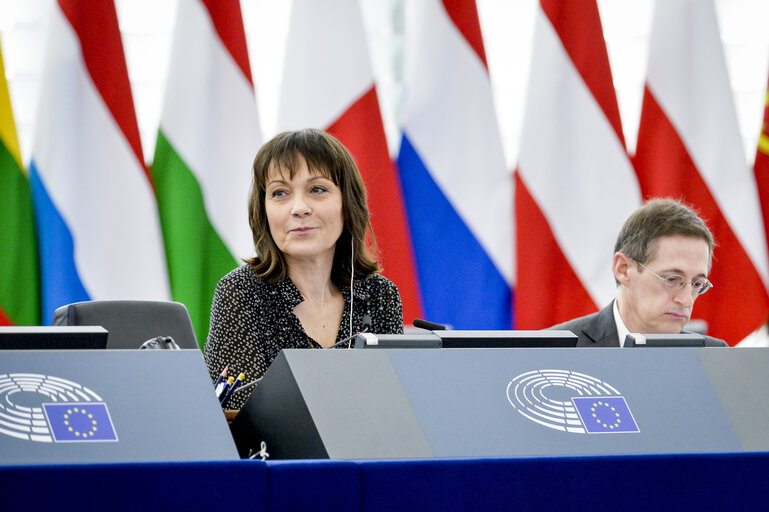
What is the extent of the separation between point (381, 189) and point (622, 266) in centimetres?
117

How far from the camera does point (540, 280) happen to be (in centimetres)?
346

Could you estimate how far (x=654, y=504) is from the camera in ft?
3.51

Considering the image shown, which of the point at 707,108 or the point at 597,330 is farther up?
the point at 707,108

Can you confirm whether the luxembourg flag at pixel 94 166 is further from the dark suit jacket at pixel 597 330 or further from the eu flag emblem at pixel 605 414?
the eu flag emblem at pixel 605 414

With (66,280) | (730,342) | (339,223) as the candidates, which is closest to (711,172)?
(730,342)

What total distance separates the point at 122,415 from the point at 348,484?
258mm

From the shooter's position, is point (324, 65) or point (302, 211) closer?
point (302, 211)

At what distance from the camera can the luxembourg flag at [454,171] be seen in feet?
11.3

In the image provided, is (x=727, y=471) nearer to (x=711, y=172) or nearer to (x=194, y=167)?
(x=194, y=167)

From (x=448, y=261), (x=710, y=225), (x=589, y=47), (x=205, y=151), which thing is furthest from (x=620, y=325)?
(x=205, y=151)

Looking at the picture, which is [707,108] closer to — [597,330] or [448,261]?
[448,261]

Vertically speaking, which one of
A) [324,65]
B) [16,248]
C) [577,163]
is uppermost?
[324,65]

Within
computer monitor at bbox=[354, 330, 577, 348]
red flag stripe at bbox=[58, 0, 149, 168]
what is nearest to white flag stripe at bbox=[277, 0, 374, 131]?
red flag stripe at bbox=[58, 0, 149, 168]

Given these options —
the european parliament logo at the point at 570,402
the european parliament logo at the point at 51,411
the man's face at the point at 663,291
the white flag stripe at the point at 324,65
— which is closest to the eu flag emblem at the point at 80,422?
the european parliament logo at the point at 51,411
